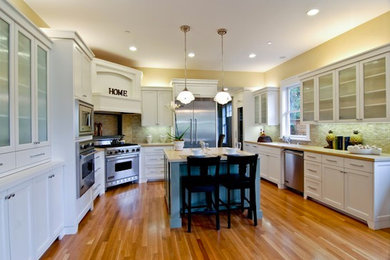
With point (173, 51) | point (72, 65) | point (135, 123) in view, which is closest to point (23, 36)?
point (72, 65)

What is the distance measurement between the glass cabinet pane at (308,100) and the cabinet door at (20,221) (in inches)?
180

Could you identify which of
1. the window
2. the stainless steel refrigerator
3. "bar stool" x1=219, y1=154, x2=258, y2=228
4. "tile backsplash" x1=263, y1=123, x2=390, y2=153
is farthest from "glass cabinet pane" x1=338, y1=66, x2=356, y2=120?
the stainless steel refrigerator

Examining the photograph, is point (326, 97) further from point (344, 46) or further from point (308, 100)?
point (344, 46)

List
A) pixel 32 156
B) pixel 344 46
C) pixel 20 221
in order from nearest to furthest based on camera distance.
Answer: pixel 20 221
pixel 32 156
pixel 344 46

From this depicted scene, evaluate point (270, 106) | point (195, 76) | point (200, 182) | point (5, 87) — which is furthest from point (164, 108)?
point (5, 87)

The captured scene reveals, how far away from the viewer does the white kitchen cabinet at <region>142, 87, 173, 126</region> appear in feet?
18.0

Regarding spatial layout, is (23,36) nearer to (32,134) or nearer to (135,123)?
(32,134)

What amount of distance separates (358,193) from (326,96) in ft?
5.91

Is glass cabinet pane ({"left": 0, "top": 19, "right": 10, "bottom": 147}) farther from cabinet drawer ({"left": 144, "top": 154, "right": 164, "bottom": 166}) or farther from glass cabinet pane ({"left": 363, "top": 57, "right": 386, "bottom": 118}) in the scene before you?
glass cabinet pane ({"left": 363, "top": 57, "right": 386, "bottom": 118})

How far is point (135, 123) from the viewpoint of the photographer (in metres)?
5.71

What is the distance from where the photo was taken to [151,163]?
522 centimetres

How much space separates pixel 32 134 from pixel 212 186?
212 cm

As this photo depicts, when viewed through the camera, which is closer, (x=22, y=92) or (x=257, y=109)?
(x=22, y=92)

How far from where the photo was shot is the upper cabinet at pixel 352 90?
2936 millimetres
